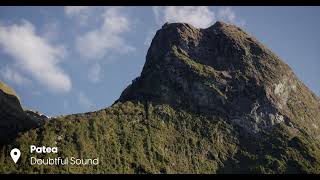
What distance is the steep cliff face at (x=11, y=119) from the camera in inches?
7101

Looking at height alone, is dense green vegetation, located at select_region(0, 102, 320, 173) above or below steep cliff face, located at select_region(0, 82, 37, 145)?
below

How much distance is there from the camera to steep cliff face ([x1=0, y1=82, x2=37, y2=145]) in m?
180

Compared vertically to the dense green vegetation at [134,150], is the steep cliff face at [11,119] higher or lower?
higher

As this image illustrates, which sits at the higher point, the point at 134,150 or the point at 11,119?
the point at 11,119

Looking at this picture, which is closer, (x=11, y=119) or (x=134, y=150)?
(x=134, y=150)

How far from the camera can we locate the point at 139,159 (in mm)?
180375

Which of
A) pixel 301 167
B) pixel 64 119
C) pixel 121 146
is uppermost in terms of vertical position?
pixel 64 119

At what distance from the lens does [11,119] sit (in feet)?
611

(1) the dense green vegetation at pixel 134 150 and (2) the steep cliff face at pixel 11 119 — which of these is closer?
(1) the dense green vegetation at pixel 134 150

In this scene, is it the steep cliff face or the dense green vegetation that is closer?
the dense green vegetation
